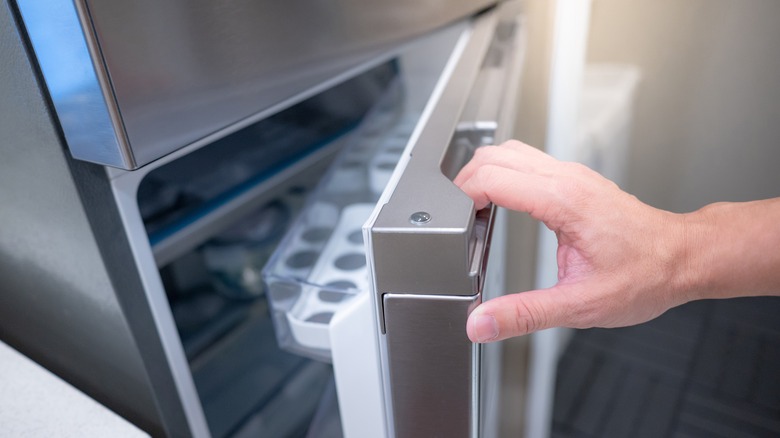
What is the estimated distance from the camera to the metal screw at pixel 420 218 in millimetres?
274

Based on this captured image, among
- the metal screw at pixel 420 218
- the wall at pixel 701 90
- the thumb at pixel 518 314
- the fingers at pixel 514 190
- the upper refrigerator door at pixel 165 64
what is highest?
the upper refrigerator door at pixel 165 64

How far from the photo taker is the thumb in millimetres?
288

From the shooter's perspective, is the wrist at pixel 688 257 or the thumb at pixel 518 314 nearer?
the thumb at pixel 518 314

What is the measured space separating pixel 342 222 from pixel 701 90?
1.42 meters

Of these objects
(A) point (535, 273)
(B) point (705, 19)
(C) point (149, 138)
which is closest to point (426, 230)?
(C) point (149, 138)

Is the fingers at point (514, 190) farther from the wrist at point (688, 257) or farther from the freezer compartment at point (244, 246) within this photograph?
the freezer compartment at point (244, 246)

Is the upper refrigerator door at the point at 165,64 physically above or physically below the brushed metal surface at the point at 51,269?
above

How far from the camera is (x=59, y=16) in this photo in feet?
0.92

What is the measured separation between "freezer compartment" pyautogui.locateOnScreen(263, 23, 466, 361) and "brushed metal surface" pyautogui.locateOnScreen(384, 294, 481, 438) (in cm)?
12

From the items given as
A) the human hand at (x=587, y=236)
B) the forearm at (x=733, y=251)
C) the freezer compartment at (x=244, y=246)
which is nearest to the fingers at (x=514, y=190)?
the human hand at (x=587, y=236)

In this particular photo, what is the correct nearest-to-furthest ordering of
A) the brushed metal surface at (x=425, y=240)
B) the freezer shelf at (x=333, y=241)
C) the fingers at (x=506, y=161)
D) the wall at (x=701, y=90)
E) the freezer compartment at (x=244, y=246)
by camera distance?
the brushed metal surface at (x=425, y=240) → the fingers at (x=506, y=161) → the freezer shelf at (x=333, y=241) → the freezer compartment at (x=244, y=246) → the wall at (x=701, y=90)

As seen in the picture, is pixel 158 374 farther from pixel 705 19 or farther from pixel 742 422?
pixel 705 19

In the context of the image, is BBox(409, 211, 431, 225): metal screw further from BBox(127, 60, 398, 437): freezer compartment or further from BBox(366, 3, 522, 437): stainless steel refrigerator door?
BBox(127, 60, 398, 437): freezer compartment

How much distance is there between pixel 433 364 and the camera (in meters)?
0.29
